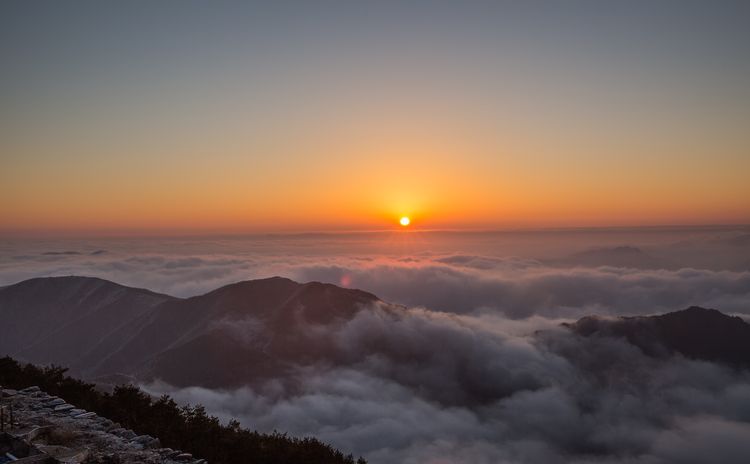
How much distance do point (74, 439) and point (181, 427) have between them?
180 inches

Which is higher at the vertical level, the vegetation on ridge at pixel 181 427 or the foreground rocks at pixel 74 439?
the foreground rocks at pixel 74 439

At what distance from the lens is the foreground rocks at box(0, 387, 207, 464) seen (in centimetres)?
1173

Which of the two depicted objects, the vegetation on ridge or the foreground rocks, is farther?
the vegetation on ridge

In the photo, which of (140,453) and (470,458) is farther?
(470,458)

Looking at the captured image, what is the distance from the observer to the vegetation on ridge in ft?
54.3

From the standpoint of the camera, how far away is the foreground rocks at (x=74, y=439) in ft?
38.5

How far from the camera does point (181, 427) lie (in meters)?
17.7

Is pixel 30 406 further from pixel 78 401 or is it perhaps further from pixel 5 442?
pixel 5 442

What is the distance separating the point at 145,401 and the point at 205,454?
6.54 meters

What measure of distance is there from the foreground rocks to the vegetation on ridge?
5.91 ft

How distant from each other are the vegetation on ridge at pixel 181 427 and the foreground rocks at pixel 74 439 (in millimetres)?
1802

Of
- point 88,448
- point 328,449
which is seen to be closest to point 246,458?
point 328,449

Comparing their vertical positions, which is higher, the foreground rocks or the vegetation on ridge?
the foreground rocks

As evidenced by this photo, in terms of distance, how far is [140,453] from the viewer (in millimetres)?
13484
